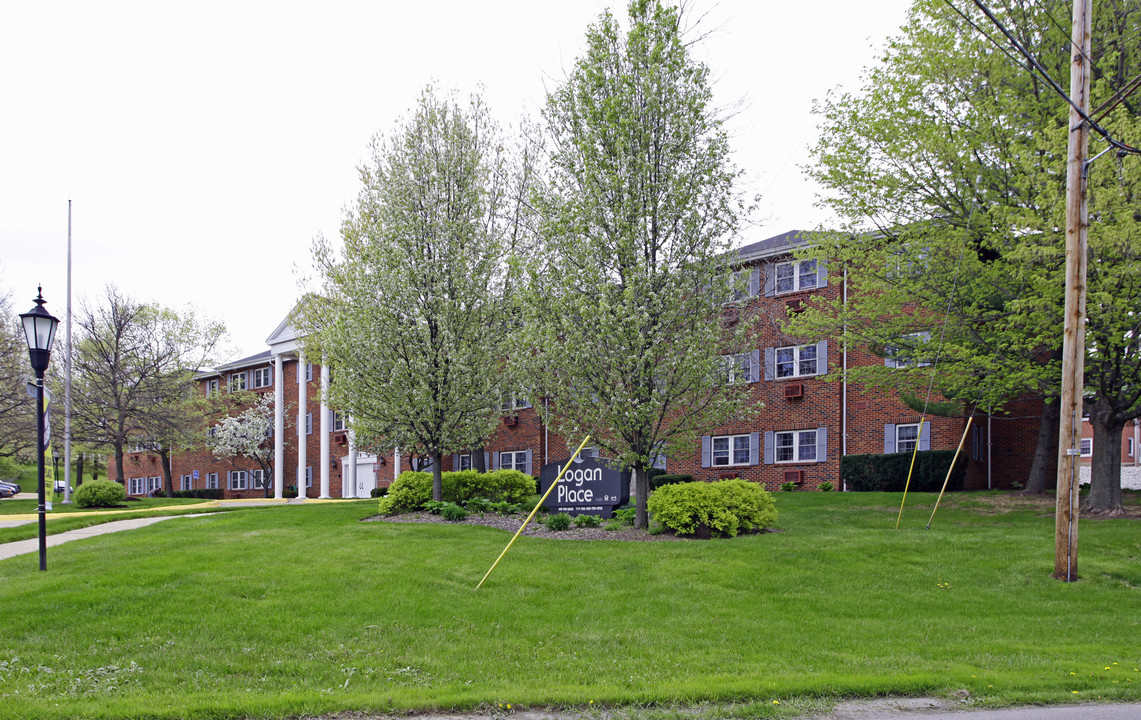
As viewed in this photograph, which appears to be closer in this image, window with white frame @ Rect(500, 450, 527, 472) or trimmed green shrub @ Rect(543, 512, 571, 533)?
trimmed green shrub @ Rect(543, 512, 571, 533)

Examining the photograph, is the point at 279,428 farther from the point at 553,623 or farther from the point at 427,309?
the point at 553,623

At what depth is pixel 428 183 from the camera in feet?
66.0

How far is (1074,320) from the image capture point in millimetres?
11430

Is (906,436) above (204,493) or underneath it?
above

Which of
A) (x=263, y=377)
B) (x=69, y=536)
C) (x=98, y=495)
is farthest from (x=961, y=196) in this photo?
(x=263, y=377)

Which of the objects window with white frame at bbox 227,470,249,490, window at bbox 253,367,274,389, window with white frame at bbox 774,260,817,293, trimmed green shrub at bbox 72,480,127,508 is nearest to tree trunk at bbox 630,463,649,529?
window with white frame at bbox 774,260,817,293

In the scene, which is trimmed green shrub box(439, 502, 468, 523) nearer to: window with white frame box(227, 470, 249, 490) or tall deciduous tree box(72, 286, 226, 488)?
tall deciduous tree box(72, 286, 226, 488)

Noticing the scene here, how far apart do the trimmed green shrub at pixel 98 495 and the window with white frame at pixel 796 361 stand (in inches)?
893

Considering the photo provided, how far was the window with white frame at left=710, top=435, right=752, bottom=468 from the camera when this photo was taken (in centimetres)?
2922

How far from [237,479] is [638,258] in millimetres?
44106

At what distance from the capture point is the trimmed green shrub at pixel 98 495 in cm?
2677

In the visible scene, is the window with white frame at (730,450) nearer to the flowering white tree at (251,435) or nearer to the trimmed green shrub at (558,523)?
the trimmed green shrub at (558,523)

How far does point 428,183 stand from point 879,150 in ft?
35.9

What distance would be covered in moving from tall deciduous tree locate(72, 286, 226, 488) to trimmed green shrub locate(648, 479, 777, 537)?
28080 millimetres
